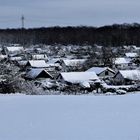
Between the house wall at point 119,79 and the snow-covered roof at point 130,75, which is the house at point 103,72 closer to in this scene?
the house wall at point 119,79

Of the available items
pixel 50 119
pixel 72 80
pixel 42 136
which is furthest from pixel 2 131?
pixel 72 80

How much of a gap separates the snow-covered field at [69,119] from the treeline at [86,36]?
A: 209 feet

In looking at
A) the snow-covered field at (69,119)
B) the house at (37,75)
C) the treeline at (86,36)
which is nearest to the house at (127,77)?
the house at (37,75)

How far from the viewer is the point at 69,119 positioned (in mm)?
7223

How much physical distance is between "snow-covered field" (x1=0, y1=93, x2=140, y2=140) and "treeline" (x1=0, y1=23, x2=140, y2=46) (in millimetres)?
63618

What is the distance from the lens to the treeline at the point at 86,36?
7739cm

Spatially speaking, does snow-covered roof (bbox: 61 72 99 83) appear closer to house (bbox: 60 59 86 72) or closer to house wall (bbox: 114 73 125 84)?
house wall (bbox: 114 73 125 84)

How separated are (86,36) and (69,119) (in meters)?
77.8

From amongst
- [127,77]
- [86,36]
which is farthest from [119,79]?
[86,36]

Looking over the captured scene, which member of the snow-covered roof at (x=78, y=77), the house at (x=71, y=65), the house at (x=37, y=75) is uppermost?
the snow-covered roof at (x=78, y=77)

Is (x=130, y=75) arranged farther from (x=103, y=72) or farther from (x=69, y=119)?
(x=69, y=119)

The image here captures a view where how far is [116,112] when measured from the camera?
7.85 m

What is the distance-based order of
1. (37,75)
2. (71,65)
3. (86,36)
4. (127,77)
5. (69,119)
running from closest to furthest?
(69,119)
(127,77)
(37,75)
(71,65)
(86,36)

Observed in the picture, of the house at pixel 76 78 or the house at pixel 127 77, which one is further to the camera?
the house at pixel 127 77
